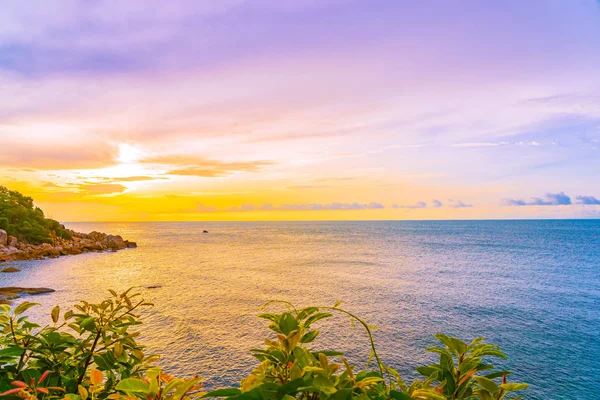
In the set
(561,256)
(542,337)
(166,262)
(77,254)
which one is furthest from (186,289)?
(561,256)

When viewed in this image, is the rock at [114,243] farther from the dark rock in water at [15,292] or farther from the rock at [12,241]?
the dark rock in water at [15,292]

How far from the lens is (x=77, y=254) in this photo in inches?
2564

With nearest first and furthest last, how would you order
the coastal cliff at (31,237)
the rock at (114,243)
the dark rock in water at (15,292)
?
the dark rock in water at (15,292) < the coastal cliff at (31,237) < the rock at (114,243)

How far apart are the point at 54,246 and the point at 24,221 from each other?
7.79 metres

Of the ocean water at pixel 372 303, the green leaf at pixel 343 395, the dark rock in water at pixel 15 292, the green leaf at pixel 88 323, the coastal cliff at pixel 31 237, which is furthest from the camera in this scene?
the coastal cliff at pixel 31 237

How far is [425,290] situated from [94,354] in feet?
140

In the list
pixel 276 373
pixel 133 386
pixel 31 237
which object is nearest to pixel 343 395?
pixel 276 373

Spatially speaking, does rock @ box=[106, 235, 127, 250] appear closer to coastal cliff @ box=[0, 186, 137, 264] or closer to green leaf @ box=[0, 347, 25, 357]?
coastal cliff @ box=[0, 186, 137, 264]

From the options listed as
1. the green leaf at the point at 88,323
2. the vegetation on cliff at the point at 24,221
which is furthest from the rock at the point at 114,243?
the green leaf at the point at 88,323

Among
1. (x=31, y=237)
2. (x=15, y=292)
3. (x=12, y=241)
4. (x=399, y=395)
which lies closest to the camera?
(x=399, y=395)

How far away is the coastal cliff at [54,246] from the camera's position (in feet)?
179

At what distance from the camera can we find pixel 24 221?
6475cm

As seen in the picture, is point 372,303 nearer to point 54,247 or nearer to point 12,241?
point 54,247

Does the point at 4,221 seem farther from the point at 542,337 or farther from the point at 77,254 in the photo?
the point at 542,337
